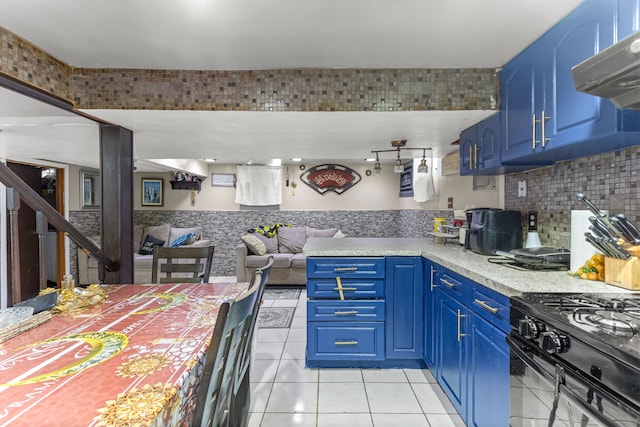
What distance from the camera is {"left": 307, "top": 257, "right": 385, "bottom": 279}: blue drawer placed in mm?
2453

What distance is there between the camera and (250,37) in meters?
1.65

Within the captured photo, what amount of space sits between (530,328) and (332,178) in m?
4.92

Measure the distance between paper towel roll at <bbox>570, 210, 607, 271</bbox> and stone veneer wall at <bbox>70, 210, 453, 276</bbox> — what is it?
4.12m

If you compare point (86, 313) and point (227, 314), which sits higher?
point (227, 314)

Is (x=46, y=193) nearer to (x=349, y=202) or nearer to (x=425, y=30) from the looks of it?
(x=349, y=202)

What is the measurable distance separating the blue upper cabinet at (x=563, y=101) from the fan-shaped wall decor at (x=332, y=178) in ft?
13.0

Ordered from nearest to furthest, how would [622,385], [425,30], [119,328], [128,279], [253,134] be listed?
[622,385] < [119,328] < [425,30] < [128,279] < [253,134]

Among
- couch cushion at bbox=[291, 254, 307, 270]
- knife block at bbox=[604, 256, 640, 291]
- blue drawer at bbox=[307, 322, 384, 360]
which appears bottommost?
blue drawer at bbox=[307, 322, 384, 360]

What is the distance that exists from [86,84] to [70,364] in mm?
1834

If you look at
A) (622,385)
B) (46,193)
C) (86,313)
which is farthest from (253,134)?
(46,193)

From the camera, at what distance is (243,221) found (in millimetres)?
5891

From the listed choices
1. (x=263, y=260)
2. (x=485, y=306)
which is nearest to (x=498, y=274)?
(x=485, y=306)

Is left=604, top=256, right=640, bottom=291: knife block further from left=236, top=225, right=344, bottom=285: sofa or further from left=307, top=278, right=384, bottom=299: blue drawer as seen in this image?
left=236, top=225, right=344, bottom=285: sofa

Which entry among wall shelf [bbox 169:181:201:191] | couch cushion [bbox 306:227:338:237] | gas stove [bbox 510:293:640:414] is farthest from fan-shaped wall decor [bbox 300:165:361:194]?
gas stove [bbox 510:293:640:414]
